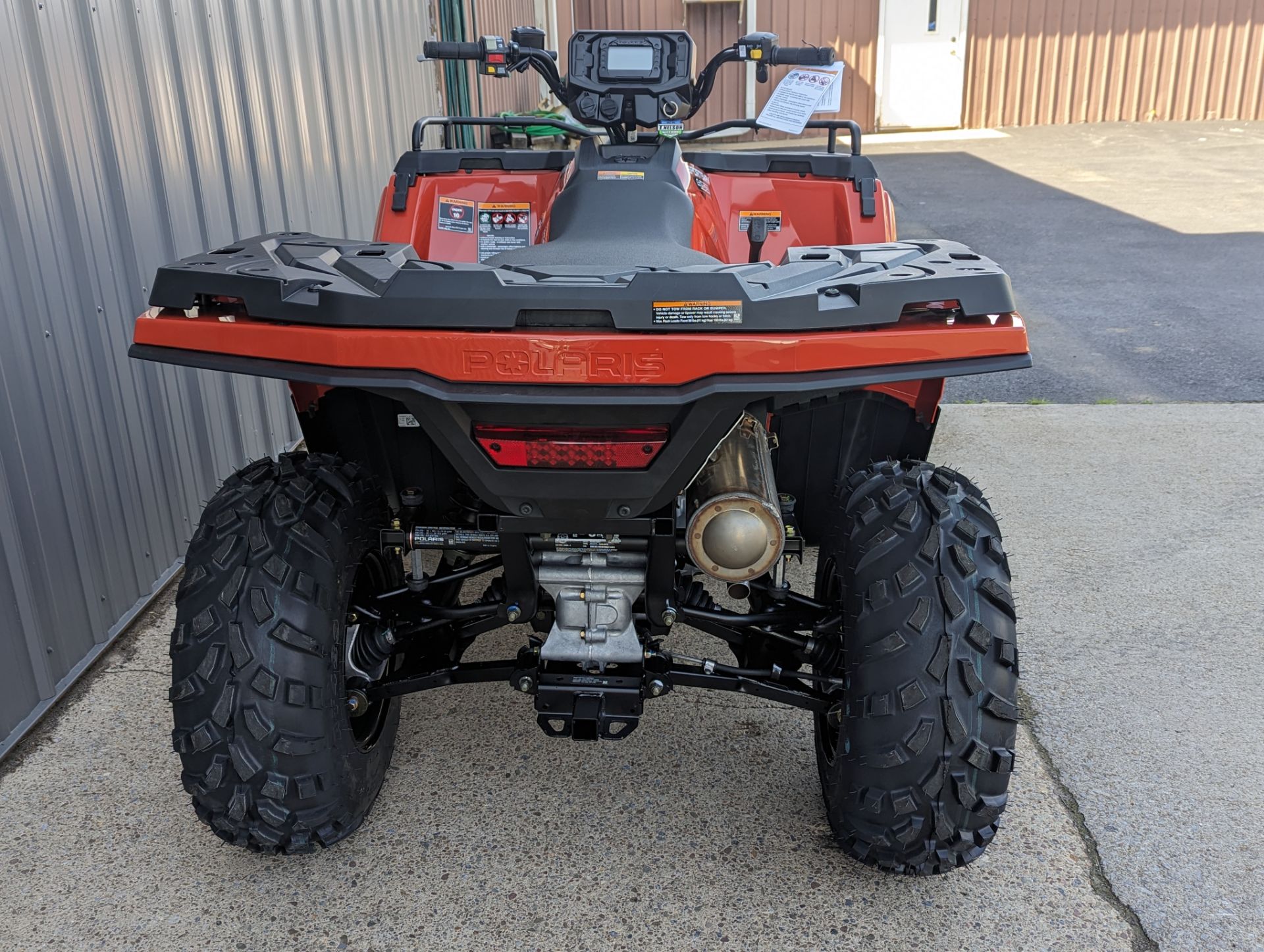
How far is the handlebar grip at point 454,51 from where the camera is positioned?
11.3 ft

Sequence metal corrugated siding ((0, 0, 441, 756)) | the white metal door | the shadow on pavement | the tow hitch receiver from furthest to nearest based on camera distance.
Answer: the white metal door → the shadow on pavement → metal corrugated siding ((0, 0, 441, 756)) → the tow hitch receiver

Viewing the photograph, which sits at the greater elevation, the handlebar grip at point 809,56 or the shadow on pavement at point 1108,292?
the handlebar grip at point 809,56

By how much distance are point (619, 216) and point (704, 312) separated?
2.87 ft

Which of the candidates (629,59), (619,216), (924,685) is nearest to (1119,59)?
(629,59)

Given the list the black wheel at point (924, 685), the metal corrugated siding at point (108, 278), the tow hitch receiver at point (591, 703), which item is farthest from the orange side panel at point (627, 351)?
the metal corrugated siding at point (108, 278)

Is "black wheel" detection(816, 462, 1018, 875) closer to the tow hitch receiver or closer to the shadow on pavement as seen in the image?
the tow hitch receiver

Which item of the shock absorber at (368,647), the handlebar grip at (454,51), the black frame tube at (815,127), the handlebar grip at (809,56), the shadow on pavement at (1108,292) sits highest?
the handlebar grip at (454,51)

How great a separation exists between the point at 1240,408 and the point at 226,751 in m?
4.67

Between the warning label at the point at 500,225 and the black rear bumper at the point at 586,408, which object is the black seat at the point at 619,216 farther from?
the warning label at the point at 500,225

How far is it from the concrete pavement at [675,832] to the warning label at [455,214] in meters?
1.32

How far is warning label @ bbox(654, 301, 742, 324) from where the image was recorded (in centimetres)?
176

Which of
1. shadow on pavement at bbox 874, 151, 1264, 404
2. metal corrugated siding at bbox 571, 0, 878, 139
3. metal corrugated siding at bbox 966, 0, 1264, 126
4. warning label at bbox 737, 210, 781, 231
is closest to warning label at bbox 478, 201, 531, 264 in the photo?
warning label at bbox 737, 210, 781, 231

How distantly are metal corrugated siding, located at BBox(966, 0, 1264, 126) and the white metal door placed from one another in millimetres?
243

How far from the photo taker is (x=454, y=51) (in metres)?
3.47
